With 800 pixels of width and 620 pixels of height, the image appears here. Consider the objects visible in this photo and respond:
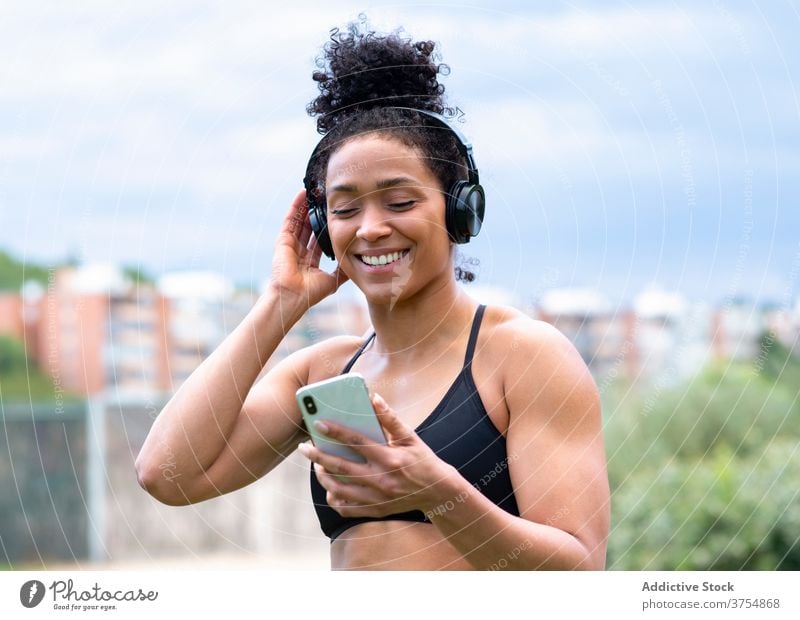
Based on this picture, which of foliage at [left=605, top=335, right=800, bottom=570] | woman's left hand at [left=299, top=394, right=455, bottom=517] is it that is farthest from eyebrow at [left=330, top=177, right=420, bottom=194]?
foliage at [left=605, top=335, right=800, bottom=570]

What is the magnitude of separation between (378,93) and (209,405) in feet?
2.22

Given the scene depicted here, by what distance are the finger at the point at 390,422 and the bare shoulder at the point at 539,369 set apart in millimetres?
272

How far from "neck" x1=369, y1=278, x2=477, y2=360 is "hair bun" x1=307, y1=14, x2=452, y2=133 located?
37 cm

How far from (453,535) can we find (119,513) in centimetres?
743

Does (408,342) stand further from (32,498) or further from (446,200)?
(32,498)

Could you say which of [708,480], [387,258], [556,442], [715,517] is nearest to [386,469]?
[556,442]

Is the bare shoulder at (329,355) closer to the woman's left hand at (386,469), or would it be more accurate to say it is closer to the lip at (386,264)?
the lip at (386,264)

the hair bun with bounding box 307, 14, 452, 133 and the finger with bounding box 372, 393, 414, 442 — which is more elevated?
the hair bun with bounding box 307, 14, 452, 133

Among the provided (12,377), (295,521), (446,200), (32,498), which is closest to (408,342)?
(446,200)

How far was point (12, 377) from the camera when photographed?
11.1 meters

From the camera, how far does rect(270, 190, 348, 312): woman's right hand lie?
7.09 feet

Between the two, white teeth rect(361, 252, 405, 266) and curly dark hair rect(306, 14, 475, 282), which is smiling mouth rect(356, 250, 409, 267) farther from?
curly dark hair rect(306, 14, 475, 282)

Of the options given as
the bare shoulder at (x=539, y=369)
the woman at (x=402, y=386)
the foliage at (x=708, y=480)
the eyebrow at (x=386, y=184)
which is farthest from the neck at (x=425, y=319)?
the foliage at (x=708, y=480)

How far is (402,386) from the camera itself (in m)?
1.98
